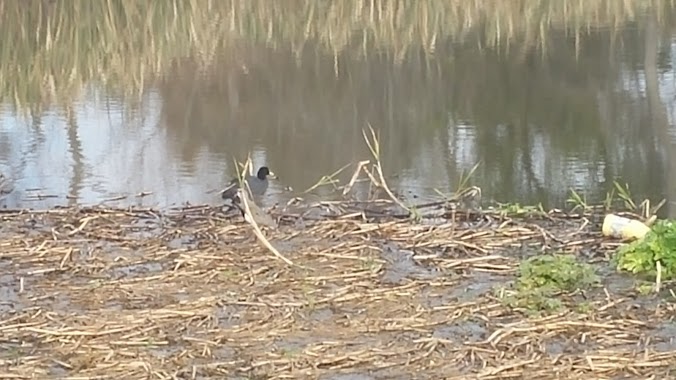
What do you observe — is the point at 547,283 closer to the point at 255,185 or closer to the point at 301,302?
the point at 301,302

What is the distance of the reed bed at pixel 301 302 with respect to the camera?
15.1ft

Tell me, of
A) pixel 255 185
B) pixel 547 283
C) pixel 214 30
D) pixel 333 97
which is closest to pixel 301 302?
pixel 547 283

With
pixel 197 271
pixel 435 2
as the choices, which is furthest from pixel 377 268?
pixel 435 2

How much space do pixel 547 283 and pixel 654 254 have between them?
0.63 metres

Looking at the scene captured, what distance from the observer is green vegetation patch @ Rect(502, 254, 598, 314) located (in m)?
5.21

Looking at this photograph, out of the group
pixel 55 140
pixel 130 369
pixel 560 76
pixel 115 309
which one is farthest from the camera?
pixel 560 76

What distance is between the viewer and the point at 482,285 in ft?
18.6

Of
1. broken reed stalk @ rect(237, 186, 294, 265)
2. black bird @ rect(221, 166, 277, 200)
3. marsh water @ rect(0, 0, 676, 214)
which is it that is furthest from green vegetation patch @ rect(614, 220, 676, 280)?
black bird @ rect(221, 166, 277, 200)

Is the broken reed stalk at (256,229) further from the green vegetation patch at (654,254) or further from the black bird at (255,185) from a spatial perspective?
the green vegetation patch at (654,254)

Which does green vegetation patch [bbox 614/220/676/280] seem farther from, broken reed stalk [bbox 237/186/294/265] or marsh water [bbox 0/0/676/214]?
marsh water [bbox 0/0/676/214]

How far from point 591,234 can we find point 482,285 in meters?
1.20

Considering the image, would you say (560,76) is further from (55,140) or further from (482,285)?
(482,285)

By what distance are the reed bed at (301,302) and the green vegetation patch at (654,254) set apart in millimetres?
299

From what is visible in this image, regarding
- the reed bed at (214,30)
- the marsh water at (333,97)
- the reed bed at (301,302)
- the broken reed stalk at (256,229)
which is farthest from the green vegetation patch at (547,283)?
the reed bed at (214,30)
